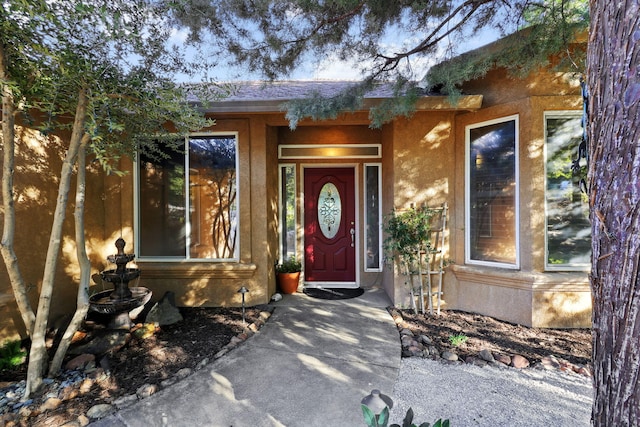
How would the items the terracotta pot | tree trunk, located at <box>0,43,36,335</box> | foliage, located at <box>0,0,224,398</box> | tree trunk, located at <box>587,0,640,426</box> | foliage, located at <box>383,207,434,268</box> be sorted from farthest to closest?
the terracotta pot
foliage, located at <box>383,207,434,268</box>
tree trunk, located at <box>0,43,36,335</box>
foliage, located at <box>0,0,224,398</box>
tree trunk, located at <box>587,0,640,426</box>

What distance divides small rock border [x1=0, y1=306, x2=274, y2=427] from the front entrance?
280 cm

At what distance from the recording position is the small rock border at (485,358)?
2827 mm

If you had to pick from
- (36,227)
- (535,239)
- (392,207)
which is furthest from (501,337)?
(36,227)

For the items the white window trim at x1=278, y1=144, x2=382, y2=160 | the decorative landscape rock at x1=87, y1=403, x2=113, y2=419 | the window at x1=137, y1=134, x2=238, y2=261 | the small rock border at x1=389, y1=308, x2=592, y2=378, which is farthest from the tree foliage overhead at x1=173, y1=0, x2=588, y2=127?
the decorative landscape rock at x1=87, y1=403, x2=113, y2=419

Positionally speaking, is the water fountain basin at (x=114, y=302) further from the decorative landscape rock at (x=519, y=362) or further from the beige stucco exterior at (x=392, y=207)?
the decorative landscape rock at (x=519, y=362)

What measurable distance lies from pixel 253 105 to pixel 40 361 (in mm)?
3441

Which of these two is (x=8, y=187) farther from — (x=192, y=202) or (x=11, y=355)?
(x=192, y=202)

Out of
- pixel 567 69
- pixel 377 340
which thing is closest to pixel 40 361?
pixel 377 340

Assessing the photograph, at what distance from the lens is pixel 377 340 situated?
3.36m

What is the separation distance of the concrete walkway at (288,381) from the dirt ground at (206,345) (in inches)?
11.9

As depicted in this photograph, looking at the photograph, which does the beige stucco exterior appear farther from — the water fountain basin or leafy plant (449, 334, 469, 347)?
leafy plant (449, 334, 469, 347)

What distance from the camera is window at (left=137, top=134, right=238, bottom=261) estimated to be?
452 cm

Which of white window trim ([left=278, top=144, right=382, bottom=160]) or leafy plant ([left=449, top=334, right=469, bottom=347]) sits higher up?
white window trim ([left=278, top=144, right=382, bottom=160])

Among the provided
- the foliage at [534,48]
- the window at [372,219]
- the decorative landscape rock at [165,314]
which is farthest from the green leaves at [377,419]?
the window at [372,219]
